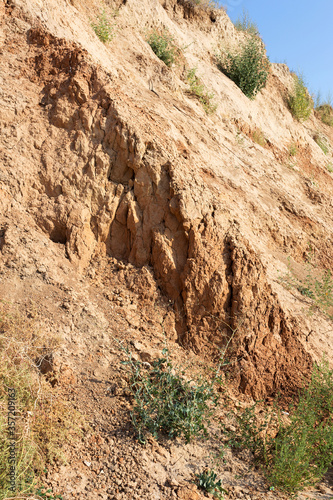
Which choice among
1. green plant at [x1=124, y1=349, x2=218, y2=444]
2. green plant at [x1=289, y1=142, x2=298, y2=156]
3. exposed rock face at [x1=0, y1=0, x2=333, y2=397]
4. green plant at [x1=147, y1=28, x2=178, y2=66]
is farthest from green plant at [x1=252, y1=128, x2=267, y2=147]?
green plant at [x1=124, y1=349, x2=218, y2=444]

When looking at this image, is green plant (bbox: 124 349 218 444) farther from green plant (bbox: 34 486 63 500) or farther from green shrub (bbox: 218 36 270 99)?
green shrub (bbox: 218 36 270 99)

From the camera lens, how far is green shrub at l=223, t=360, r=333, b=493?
333cm

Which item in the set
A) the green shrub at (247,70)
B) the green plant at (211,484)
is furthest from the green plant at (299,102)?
the green plant at (211,484)

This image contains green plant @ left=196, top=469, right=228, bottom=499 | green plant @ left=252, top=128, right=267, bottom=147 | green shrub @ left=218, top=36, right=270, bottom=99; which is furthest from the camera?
green shrub @ left=218, top=36, right=270, bottom=99

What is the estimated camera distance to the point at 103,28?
22.8 ft

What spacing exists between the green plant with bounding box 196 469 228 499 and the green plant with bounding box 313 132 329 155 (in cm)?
Result: 1053

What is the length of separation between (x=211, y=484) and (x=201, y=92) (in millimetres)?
7112

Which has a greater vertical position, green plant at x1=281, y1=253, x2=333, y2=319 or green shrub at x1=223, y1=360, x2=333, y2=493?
green plant at x1=281, y1=253, x2=333, y2=319

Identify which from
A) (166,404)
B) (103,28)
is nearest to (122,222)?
(166,404)

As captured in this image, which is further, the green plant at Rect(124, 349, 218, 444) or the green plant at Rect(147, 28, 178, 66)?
the green plant at Rect(147, 28, 178, 66)

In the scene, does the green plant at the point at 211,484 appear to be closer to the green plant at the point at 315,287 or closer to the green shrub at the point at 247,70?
the green plant at the point at 315,287

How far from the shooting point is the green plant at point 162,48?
8078 millimetres

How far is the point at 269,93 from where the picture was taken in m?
10.7

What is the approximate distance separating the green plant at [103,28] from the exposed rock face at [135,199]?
Answer: 941 mm
